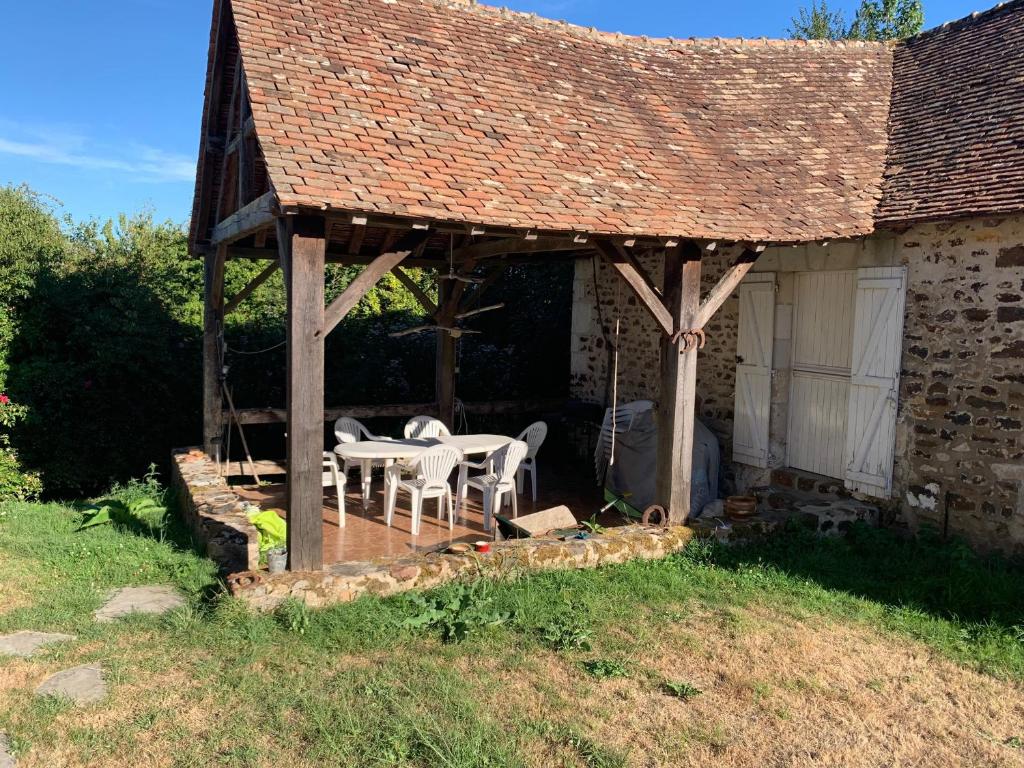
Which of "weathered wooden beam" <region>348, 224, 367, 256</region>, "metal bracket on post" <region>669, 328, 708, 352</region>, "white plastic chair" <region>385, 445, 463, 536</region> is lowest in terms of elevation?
"white plastic chair" <region>385, 445, 463, 536</region>

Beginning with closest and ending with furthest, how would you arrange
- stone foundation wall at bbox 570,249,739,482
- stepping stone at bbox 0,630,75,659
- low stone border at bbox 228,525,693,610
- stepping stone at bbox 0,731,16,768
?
1. stepping stone at bbox 0,731,16,768
2. stepping stone at bbox 0,630,75,659
3. low stone border at bbox 228,525,693,610
4. stone foundation wall at bbox 570,249,739,482

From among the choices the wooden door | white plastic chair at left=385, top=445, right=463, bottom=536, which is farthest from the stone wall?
white plastic chair at left=385, top=445, right=463, bottom=536

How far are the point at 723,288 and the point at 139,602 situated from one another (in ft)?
17.3

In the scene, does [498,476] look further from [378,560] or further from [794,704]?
[794,704]

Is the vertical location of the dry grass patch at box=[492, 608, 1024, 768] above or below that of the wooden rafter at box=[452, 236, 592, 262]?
below

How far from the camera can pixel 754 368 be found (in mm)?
8461

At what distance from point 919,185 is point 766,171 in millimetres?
1386

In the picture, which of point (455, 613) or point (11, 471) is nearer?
point (455, 613)

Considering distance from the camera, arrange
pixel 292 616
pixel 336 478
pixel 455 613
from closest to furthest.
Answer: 1. pixel 292 616
2. pixel 455 613
3. pixel 336 478

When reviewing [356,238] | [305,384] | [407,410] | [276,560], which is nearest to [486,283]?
[356,238]

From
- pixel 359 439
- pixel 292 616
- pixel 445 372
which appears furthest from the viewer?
pixel 445 372

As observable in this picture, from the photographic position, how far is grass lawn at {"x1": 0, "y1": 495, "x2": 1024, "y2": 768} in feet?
12.7

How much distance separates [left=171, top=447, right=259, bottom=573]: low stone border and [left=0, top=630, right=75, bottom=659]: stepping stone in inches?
49.3

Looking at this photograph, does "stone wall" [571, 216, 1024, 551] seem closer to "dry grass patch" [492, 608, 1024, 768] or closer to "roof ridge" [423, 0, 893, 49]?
"dry grass patch" [492, 608, 1024, 768]
